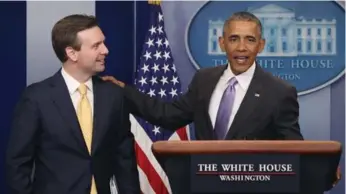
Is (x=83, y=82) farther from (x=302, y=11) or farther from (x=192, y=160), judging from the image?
(x=302, y=11)

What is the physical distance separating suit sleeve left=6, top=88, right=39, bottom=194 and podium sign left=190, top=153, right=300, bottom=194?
0.94m

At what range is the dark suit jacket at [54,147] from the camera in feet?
9.07

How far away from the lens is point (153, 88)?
410 cm

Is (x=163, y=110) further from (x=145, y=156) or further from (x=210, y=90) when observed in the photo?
(x=145, y=156)

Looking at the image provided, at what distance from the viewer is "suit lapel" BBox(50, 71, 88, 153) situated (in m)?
2.77

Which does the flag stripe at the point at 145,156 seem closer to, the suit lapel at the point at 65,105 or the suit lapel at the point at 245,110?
the suit lapel at the point at 65,105

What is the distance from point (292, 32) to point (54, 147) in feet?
6.22

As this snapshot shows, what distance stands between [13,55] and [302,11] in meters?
1.70

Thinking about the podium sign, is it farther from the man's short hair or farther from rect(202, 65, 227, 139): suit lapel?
the man's short hair

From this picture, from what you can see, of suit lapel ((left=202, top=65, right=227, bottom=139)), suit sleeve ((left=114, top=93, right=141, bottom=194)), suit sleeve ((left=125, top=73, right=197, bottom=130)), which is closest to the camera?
suit lapel ((left=202, top=65, right=227, bottom=139))

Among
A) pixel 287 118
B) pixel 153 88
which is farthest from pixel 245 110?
pixel 153 88

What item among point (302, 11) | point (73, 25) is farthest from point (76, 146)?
point (302, 11)

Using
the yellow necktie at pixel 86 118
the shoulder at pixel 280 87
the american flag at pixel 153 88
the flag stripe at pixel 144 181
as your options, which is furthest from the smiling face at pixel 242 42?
the flag stripe at pixel 144 181

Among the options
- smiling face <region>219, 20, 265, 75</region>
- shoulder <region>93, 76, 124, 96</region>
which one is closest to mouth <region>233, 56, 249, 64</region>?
smiling face <region>219, 20, 265, 75</region>
